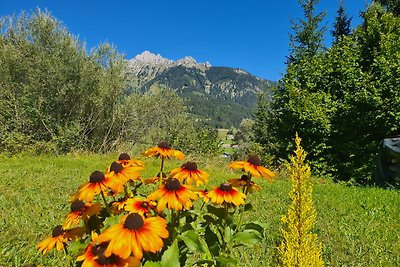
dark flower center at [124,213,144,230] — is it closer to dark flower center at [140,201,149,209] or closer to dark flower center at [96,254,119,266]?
dark flower center at [96,254,119,266]

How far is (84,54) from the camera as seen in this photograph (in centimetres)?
1716

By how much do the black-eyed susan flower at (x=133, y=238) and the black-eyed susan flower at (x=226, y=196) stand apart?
50 cm

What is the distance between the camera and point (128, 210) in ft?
5.43

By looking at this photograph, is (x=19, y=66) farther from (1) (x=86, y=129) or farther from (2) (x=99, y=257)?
(2) (x=99, y=257)

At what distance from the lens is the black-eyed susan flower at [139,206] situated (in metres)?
1.67

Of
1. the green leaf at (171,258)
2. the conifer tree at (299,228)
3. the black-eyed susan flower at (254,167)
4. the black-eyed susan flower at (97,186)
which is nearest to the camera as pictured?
the green leaf at (171,258)

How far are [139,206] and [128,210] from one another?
94 mm

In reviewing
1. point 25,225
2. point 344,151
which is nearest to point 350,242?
point 25,225

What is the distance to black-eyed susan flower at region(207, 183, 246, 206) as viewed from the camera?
185 centimetres

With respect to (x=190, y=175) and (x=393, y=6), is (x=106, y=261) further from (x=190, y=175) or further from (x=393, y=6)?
(x=393, y=6)

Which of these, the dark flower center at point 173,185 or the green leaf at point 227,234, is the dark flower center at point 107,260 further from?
the green leaf at point 227,234

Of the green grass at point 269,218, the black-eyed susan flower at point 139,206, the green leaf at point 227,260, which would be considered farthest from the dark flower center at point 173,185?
the green grass at point 269,218

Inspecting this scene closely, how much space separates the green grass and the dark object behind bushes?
7.86 ft

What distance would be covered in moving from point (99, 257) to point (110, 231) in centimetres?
11
